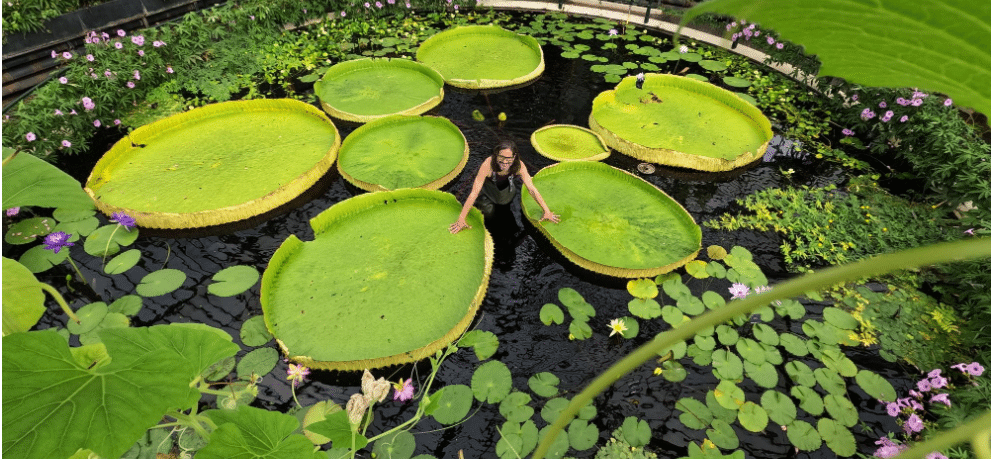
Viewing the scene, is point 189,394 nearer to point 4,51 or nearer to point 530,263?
Result: point 530,263

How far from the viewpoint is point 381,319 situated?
10.9ft

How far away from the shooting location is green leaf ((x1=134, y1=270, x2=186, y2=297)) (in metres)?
3.53

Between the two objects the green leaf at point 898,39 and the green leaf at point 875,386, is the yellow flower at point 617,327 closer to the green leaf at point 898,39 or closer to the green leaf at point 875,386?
the green leaf at point 875,386

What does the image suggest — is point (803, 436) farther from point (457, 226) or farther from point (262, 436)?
point (262, 436)

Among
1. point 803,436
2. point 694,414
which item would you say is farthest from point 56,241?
point 803,436

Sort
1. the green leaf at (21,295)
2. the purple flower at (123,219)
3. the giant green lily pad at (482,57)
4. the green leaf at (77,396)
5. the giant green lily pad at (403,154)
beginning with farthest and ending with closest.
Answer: the giant green lily pad at (482,57), the giant green lily pad at (403,154), the purple flower at (123,219), the green leaf at (21,295), the green leaf at (77,396)

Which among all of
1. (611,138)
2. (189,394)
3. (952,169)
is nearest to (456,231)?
(611,138)

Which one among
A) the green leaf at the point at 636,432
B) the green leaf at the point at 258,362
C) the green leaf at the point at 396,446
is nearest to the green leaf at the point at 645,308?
the green leaf at the point at 636,432

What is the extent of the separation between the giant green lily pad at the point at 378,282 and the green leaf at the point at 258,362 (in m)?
0.12

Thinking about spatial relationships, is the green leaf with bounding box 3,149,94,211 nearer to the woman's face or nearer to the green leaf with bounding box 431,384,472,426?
the green leaf with bounding box 431,384,472,426

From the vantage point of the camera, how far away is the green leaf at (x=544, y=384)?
3.09 meters

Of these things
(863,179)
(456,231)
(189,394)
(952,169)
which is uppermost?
(189,394)

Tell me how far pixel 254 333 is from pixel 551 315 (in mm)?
2264

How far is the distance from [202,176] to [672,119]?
16.8 ft
